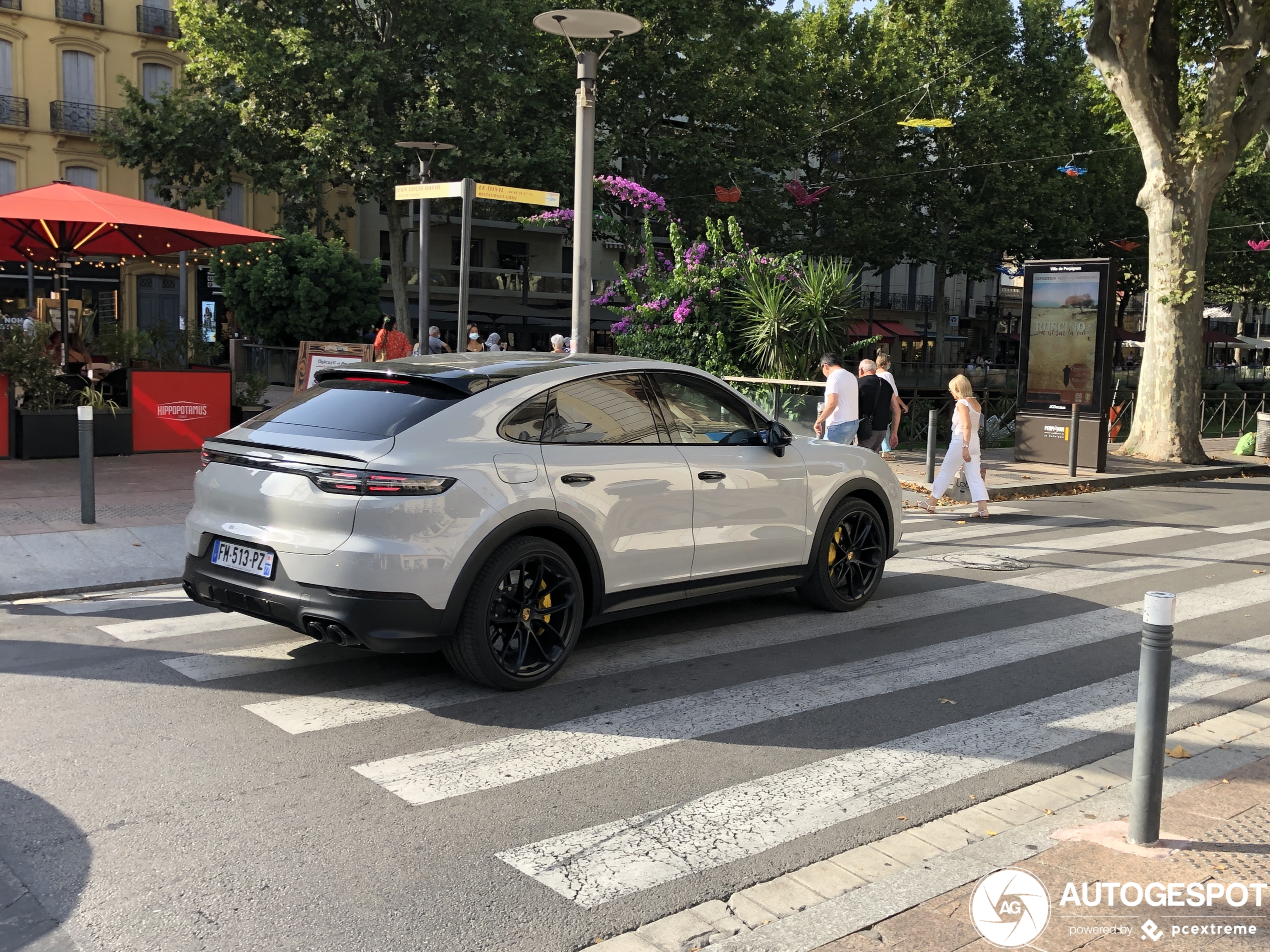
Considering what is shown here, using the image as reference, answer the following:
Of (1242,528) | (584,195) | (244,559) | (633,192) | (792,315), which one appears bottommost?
(1242,528)

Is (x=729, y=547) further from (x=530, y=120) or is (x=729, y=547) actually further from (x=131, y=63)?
(x=131, y=63)

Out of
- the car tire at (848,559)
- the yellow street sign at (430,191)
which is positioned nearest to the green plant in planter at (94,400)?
the yellow street sign at (430,191)

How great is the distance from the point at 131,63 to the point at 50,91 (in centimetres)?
283

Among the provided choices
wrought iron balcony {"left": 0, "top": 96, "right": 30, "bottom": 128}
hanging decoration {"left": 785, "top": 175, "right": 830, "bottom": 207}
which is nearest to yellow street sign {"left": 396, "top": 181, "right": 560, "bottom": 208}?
hanging decoration {"left": 785, "top": 175, "right": 830, "bottom": 207}

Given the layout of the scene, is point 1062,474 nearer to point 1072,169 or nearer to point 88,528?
point 88,528

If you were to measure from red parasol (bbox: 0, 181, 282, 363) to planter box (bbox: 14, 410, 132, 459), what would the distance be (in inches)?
83.7

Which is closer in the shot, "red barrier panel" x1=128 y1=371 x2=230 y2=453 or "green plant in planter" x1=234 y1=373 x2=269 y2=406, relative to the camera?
"red barrier panel" x1=128 y1=371 x2=230 y2=453

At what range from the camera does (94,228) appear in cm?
1588

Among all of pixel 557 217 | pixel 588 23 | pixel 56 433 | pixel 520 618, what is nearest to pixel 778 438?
pixel 520 618

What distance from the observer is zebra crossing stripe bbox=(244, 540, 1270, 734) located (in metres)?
5.29

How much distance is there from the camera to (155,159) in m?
32.2

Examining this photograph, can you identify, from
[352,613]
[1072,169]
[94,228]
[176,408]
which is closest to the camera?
[352,613]

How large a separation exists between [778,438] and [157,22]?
39.9m

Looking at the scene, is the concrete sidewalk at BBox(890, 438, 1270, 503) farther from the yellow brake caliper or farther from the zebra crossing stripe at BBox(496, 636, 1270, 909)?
the yellow brake caliper
